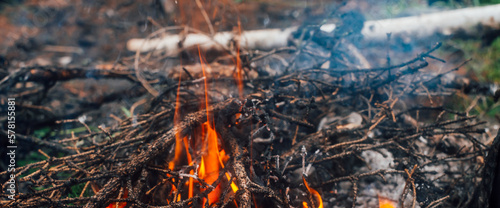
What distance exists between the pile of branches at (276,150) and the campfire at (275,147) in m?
0.01

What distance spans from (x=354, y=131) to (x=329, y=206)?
666 mm

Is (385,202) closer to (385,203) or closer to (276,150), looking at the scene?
(385,203)

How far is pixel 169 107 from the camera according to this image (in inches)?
93.5

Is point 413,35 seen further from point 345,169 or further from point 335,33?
point 345,169

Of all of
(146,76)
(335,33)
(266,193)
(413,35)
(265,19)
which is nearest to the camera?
(266,193)

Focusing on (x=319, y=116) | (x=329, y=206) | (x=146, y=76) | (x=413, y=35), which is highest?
(x=413, y=35)

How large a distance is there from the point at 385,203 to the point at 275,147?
0.97m

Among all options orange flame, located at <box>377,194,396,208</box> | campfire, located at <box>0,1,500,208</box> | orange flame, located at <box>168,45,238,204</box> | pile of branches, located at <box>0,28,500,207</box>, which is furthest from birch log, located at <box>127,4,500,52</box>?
orange flame, located at <box>377,194,396,208</box>

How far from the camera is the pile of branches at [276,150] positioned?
5.65 feet

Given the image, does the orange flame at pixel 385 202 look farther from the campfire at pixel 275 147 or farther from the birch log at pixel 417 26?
the birch log at pixel 417 26

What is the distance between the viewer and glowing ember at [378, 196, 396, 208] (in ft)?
6.63

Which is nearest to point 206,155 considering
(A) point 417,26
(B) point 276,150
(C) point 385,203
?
(B) point 276,150

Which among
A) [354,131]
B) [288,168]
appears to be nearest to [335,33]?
[354,131]

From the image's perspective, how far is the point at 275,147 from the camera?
85.5 inches
